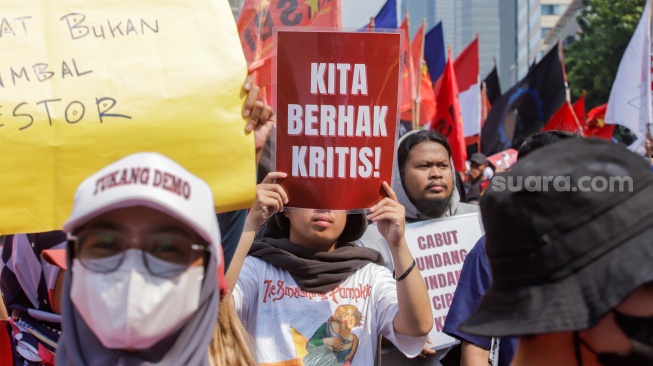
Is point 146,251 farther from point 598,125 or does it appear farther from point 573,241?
point 598,125

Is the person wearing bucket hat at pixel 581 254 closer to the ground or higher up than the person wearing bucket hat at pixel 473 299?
higher up

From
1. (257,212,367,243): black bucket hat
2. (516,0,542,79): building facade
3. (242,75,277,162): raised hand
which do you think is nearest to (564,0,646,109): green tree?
(257,212,367,243): black bucket hat

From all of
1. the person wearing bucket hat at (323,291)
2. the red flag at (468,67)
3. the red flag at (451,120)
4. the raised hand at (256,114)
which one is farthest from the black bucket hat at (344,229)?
the red flag at (468,67)

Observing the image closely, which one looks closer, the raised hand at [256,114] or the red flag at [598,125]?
the raised hand at [256,114]

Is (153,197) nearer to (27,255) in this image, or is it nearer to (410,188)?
(27,255)

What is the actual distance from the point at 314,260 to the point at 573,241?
7.27ft

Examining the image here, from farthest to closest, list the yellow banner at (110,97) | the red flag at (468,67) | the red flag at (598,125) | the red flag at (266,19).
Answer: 1. the red flag at (468,67)
2. the red flag at (598,125)
3. the red flag at (266,19)
4. the yellow banner at (110,97)

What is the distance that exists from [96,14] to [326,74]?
972mm

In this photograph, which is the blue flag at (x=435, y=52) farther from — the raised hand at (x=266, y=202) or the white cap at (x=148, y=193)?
the white cap at (x=148, y=193)

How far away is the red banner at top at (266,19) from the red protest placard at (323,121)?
3297 millimetres

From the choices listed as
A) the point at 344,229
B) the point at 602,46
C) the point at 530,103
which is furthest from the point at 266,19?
the point at 602,46

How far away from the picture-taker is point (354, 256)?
12.5 ft

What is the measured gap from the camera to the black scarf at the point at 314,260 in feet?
12.2

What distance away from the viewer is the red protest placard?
363 cm
